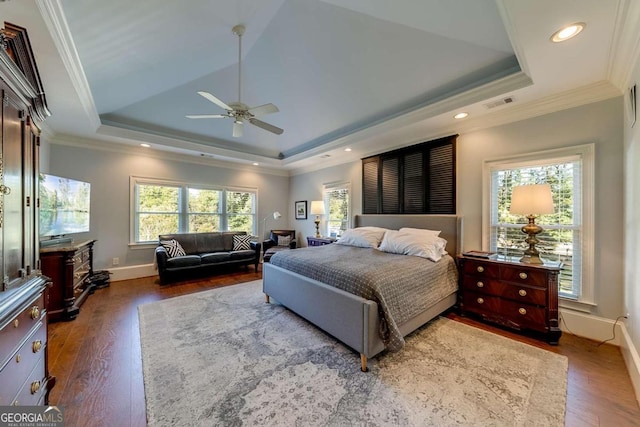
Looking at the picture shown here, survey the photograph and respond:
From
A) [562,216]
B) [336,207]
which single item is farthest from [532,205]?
[336,207]

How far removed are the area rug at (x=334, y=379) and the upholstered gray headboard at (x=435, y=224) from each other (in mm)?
1184

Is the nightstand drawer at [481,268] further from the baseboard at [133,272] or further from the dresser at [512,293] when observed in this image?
the baseboard at [133,272]

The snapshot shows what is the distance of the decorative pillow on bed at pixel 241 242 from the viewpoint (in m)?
5.70

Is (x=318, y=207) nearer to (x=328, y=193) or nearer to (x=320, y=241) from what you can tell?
(x=328, y=193)

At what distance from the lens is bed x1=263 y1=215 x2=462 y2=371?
206 cm

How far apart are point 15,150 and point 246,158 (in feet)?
14.9

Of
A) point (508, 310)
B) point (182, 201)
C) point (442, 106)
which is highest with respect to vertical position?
point (442, 106)

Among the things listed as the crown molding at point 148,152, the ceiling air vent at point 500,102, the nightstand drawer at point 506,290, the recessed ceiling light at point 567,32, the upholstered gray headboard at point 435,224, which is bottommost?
the nightstand drawer at point 506,290

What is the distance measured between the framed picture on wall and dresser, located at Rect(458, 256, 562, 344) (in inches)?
163

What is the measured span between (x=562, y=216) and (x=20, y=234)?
469cm

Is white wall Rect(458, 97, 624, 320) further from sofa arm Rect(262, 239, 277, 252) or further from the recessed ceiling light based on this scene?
sofa arm Rect(262, 239, 277, 252)

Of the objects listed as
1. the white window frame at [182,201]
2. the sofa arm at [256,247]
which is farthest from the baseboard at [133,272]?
the sofa arm at [256,247]

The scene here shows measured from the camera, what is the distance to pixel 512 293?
105 inches

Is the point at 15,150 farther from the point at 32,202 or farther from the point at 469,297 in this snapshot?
the point at 469,297
